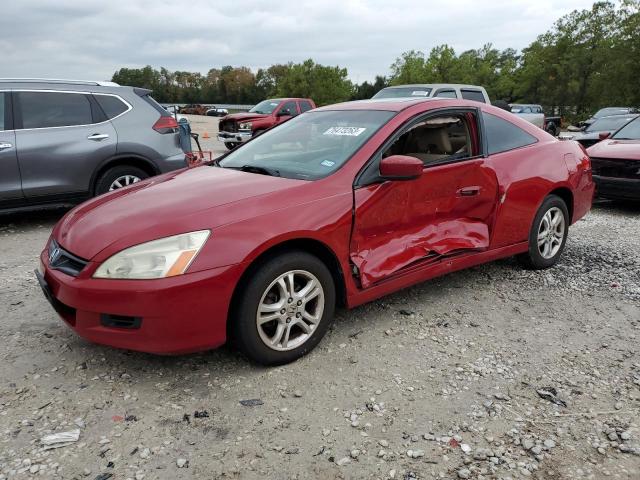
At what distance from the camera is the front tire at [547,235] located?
4520mm

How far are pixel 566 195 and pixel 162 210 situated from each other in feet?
12.0

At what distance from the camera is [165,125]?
6766 mm

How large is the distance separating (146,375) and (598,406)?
2.44 metres

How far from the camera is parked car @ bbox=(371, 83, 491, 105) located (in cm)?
1102

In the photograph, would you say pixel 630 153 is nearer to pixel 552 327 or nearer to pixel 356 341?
pixel 552 327

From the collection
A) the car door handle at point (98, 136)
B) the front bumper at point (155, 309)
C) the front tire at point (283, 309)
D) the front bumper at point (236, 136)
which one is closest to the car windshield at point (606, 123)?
the front bumper at point (236, 136)

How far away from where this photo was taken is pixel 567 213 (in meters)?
4.80

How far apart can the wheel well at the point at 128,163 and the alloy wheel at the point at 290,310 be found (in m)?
4.18

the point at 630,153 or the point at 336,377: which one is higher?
the point at 630,153

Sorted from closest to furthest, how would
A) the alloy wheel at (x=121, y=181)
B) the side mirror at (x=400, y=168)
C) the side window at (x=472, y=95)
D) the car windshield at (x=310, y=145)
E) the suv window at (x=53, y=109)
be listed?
the side mirror at (x=400, y=168)
the car windshield at (x=310, y=145)
the suv window at (x=53, y=109)
the alloy wheel at (x=121, y=181)
the side window at (x=472, y=95)

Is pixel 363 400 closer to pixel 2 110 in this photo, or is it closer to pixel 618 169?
pixel 2 110

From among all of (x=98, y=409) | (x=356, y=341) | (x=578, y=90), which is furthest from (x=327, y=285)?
(x=578, y=90)

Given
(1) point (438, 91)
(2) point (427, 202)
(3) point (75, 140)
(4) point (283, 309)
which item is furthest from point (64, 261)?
(1) point (438, 91)

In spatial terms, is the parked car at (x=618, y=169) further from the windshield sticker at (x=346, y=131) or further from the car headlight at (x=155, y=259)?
the car headlight at (x=155, y=259)
